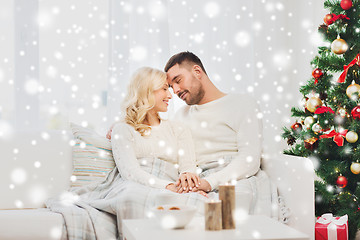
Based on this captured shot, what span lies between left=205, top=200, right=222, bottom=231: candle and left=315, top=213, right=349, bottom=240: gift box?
95 cm

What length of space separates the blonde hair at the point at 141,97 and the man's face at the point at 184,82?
104mm

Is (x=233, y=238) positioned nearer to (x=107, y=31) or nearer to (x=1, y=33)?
(x=107, y=31)

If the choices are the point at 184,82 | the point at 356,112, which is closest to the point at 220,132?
the point at 184,82


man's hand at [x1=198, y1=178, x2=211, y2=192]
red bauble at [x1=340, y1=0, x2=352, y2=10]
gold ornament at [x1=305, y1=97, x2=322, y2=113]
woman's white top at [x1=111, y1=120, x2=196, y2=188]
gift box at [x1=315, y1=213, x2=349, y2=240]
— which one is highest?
red bauble at [x1=340, y1=0, x2=352, y2=10]

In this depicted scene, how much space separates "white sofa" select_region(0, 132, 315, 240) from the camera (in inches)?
77.9

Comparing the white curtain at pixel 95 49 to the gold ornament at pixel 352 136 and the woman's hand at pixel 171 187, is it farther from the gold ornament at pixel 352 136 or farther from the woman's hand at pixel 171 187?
the gold ornament at pixel 352 136

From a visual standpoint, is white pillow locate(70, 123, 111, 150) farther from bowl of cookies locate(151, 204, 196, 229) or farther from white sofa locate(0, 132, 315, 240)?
bowl of cookies locate(151, 204, 196, 229)

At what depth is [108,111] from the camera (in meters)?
3.07

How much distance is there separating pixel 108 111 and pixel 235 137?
100 centimetres

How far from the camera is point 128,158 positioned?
88.9 inches

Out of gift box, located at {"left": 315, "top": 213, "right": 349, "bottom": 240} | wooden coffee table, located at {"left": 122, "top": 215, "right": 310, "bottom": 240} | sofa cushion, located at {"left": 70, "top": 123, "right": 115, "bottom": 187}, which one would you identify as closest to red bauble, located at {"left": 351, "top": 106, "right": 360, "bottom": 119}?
gift box, located at {"left": 315, "top": 213, "right": 349, "bottom": 240}

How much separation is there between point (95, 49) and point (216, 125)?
112 centimetres

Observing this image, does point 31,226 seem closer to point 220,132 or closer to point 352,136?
point 220,132

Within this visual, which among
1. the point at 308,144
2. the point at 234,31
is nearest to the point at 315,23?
the point at 234,31
